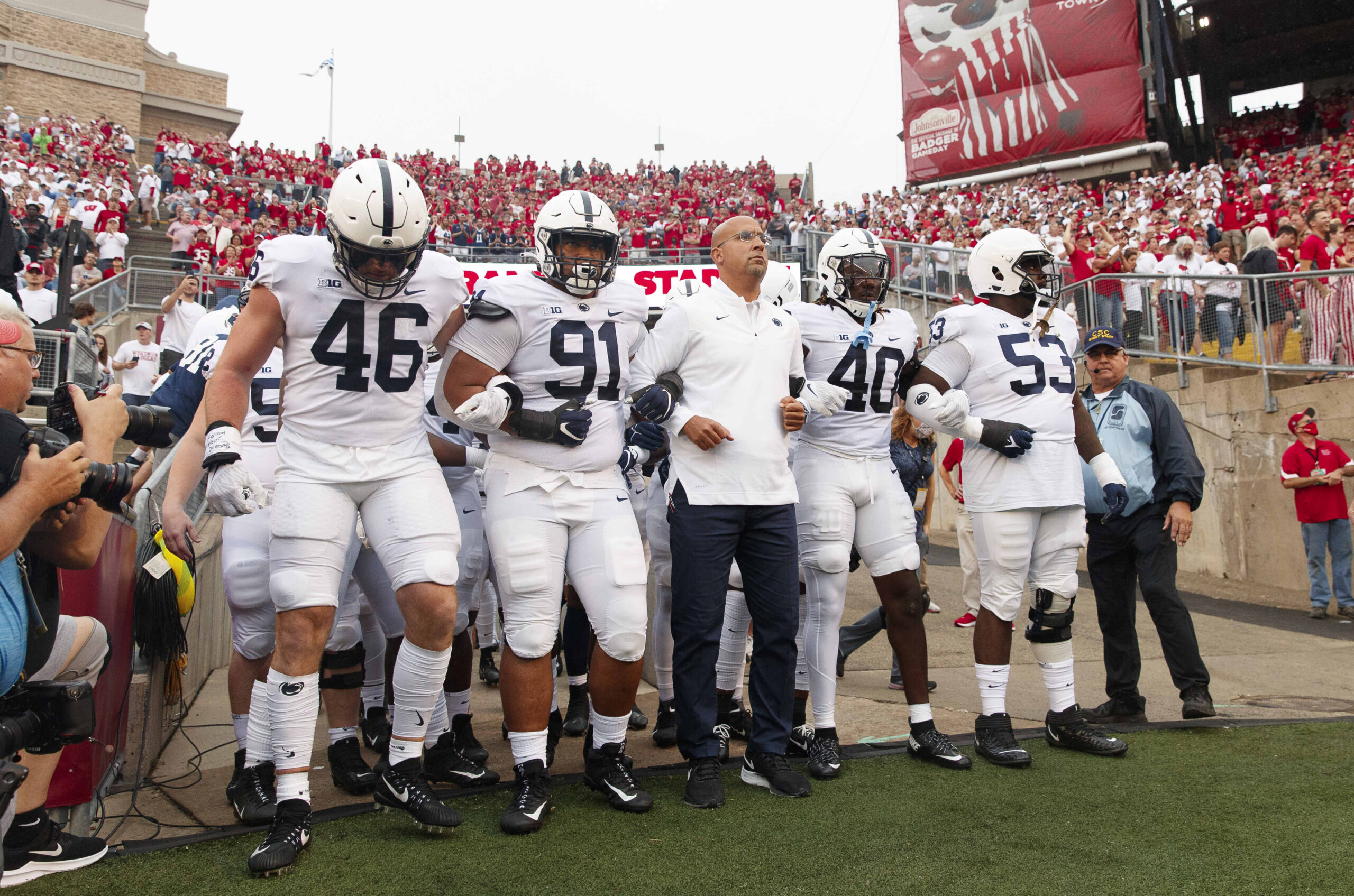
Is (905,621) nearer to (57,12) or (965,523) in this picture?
(965,523)

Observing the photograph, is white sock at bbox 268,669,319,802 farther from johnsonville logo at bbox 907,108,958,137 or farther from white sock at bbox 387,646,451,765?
johnsonville logo at bbox 907,108,958,137

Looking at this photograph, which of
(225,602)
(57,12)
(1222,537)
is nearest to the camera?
(225,602)

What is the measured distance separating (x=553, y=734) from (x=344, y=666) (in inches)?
38.2

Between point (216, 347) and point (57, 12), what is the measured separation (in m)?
37.2

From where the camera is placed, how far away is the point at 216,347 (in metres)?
4.52

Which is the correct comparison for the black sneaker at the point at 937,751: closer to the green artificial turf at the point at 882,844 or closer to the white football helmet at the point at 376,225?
the green artificial turf at the point at 882,844

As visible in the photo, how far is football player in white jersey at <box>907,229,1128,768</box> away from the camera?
4516 millimetres

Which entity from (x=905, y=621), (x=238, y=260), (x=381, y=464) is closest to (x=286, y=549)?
(x=381, y=464)

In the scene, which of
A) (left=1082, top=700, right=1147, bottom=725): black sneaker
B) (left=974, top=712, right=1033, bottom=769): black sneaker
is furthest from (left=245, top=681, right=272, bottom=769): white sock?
(left=1082, top=700, right=1147, bottom=725): black sneaker

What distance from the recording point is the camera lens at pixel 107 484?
2748 mm

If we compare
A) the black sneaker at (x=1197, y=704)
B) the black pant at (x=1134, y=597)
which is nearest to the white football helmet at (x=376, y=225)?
the black pant at (x=1134, y=597)

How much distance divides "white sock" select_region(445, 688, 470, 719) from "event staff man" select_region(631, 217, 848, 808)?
1.08m

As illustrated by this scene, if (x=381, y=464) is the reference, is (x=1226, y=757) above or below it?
below

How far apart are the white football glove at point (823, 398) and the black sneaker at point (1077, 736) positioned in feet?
5.85
